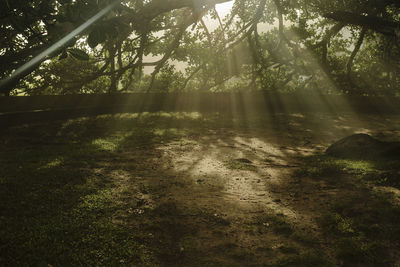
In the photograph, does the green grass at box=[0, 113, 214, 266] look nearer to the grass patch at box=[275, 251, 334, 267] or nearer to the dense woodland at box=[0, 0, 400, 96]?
the grass patch at box=[275, 251, 334, 267]

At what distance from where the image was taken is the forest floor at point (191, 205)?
118 inches

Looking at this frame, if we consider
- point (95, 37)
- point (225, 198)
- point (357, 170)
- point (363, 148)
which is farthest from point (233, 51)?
point (95, 37)

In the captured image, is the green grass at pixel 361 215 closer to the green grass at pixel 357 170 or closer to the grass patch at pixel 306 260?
the green grass at pixel 357 170

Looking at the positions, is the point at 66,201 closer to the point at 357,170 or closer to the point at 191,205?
the point at 191,205

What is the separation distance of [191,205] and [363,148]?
397 centimetres

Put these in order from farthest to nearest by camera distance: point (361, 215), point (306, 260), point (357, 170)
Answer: point (357, 170) < point (361, 215) < point (306, 260)

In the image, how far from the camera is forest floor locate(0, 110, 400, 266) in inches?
118

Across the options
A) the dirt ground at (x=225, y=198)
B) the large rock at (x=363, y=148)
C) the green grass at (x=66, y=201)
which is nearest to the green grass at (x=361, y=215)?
the dirt ground at (x=225, y=198)

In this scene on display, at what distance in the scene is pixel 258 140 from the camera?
8055 millimetres

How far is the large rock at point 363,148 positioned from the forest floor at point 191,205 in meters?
0.37

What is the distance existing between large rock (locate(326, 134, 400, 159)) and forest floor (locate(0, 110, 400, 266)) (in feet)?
1.20

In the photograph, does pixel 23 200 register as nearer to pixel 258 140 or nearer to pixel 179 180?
pixel 179 180

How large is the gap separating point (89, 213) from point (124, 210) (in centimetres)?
40

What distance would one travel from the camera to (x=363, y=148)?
6133 millimetres
